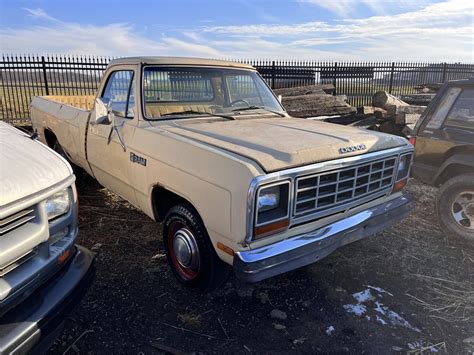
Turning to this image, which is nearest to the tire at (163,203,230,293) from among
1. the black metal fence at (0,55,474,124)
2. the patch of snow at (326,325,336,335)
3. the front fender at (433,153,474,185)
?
the patch of snow at (326,325,336,335)

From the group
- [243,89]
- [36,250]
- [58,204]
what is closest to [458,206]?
[243,89]

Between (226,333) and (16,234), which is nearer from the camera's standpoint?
(16,234)

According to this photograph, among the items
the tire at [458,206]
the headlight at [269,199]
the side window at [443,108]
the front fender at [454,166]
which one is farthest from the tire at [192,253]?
the side window at [443,108]

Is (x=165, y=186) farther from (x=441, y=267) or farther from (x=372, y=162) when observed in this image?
(x=441, y=267)

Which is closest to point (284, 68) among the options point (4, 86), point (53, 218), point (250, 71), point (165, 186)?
point (250, 71)

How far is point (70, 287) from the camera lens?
226 cm

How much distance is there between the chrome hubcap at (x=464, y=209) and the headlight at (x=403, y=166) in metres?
1.08

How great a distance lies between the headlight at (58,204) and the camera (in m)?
2.19

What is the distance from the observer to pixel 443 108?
4.49 m

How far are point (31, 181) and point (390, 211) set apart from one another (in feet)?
9.53

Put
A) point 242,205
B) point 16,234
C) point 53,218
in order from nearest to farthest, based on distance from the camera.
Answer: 1. point 16,234
2. point 53,218
3. point 242,205

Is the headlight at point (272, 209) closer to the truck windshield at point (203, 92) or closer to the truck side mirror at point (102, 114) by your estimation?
the truck windshield at point (203, 92)

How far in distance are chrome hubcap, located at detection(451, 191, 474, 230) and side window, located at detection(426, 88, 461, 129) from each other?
88 cm

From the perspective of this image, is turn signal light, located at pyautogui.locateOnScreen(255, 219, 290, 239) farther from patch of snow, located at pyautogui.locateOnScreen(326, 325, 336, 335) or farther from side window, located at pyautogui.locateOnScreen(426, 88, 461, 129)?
A: side window, located at pyautogui.locateOnScreen(426, 88, 461, 129)
